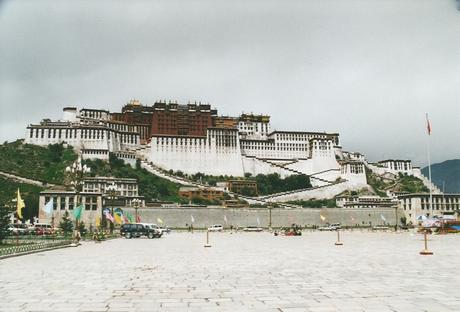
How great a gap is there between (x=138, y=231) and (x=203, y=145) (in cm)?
7496

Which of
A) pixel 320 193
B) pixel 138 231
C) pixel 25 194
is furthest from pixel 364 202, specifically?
pixel 25 194

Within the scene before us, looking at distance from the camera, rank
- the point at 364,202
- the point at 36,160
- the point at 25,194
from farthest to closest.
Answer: the point at 36,160
the point at 364,202
the point at 25,194

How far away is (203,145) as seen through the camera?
118m

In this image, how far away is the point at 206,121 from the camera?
420ft

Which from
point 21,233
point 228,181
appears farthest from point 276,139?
point 21,233

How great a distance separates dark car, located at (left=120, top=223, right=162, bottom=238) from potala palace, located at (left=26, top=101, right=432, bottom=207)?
59.2m

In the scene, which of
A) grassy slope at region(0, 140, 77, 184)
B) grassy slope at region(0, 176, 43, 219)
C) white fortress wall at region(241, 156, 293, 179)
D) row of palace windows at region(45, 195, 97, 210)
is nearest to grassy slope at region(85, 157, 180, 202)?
grassy slope at region(0, 140, 77, 184)

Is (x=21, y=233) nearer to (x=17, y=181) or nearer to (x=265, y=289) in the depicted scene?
(x=265, y=289)

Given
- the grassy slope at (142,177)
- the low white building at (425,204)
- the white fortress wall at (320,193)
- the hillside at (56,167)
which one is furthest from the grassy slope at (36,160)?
the low white building at (425,204)

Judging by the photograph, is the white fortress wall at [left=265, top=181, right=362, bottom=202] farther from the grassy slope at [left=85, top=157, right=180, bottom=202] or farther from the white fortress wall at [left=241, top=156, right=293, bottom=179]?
the grassy slope at [left=85, top=157, right=180, bottom=202]

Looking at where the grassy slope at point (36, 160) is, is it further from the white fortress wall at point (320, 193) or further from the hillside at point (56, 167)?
the white fortress wall at point (320, 193)

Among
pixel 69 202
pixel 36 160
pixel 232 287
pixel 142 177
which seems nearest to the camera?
pixel 232 287

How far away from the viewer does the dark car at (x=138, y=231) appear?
43688 mm

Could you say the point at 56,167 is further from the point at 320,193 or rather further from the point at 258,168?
the point at 320,193
